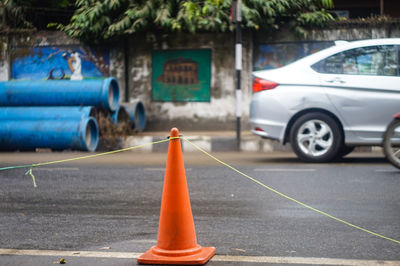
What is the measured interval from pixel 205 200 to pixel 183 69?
9.02 metres

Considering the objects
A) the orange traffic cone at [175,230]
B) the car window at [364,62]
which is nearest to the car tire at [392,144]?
the car window at [364,62]

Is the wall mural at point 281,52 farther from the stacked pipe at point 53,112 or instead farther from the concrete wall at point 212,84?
the stacked pipe at point 53,112

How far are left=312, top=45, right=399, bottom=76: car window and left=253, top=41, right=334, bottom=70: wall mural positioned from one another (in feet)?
17.3

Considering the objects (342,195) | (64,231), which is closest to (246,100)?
(342,195)

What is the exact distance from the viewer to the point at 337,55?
9.88 m

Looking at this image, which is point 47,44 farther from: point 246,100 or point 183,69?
point 246,100

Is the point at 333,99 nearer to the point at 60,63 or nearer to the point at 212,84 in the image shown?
the point at 212,84

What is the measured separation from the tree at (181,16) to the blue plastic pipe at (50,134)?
3111 millimetres

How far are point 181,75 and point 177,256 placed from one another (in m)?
11.3

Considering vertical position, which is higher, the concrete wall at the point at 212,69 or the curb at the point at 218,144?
the concrete wall at the point at 212,69

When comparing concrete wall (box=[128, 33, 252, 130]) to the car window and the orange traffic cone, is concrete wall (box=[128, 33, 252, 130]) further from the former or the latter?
the orange traffic cone

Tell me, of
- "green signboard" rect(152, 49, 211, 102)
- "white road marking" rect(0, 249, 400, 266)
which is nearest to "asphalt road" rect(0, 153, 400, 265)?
"white road marking" rect(0, 249, 400, 266)

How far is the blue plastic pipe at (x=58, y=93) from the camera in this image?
12.9m

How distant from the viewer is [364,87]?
9609mm
